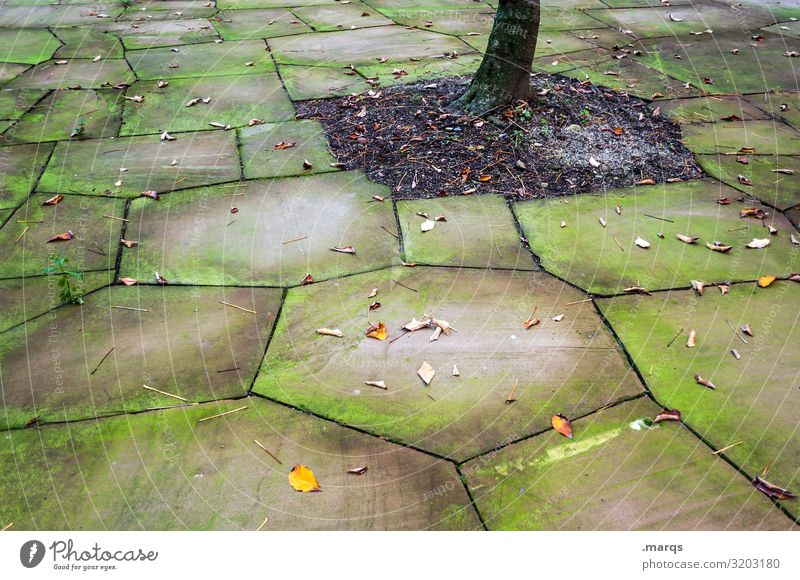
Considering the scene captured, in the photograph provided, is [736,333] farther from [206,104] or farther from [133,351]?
[206,104]

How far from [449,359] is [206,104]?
323cm

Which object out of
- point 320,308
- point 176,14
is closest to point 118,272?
point 320,308

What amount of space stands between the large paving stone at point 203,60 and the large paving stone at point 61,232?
2.12 meters

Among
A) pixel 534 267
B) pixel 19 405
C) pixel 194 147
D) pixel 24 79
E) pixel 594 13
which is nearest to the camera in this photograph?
pixel 19 405

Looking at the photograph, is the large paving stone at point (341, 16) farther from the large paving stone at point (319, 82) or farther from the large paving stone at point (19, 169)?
the large paving stone at point (19, 169)

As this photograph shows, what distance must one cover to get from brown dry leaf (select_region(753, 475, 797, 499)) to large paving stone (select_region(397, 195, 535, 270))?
1.33m

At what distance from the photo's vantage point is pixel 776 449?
2094mm

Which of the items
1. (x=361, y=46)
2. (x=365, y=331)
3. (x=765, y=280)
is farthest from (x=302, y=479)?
(x=361, y=46)

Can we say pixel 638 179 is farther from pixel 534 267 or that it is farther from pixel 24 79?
pixel 24 79

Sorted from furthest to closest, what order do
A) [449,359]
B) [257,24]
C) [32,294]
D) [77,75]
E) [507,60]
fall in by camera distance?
[257,24]
[77,75]
[507,60]
[32,294]
[449,359]

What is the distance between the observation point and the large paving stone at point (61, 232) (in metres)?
3.04

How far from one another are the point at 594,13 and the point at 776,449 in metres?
5.88

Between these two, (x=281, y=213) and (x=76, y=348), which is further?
(x=281, y=213)

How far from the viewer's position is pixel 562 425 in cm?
219
